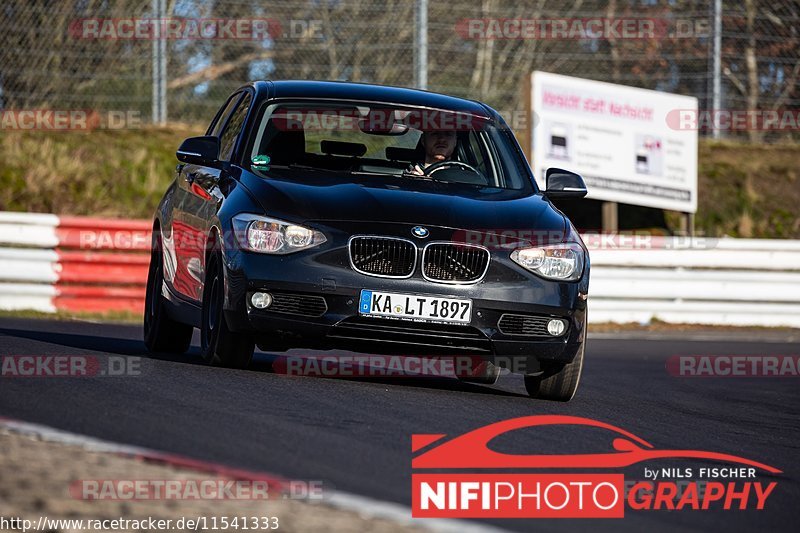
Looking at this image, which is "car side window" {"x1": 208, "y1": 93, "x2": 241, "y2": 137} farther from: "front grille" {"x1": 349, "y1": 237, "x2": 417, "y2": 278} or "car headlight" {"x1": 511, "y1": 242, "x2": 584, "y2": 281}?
"car headlight" {"x1": 511, "y1": 242, "x2": 584, "y2": 281}

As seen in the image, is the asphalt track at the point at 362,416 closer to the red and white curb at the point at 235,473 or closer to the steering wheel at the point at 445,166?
the red and white curb at the point at 235,473

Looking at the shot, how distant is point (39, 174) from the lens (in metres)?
Answer: 18.6

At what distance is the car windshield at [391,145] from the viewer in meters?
8.83

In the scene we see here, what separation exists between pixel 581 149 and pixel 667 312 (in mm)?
4054

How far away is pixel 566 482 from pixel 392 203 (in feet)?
9.19

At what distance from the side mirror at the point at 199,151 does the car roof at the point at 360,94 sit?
1.87 feet

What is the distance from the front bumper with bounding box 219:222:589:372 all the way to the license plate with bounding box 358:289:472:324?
3cm

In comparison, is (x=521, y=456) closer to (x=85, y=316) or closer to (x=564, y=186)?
(x=564, y=186)

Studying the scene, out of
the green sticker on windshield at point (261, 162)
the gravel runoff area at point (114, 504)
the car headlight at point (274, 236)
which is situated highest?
the green sticker on windshield at point (261, 162)

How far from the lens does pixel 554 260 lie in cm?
802

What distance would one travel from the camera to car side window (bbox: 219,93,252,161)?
9188 mm

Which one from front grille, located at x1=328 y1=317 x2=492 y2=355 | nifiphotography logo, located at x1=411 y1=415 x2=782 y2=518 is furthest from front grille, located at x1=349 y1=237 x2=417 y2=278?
nifiphotography logo, located at x1=411 y1=415 x2=782 y2=518

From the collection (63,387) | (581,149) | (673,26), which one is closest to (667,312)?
(581,149)

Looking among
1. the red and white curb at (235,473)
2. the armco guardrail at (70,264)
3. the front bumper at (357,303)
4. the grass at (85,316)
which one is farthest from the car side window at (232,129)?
the armco guardrail at (70,264)
